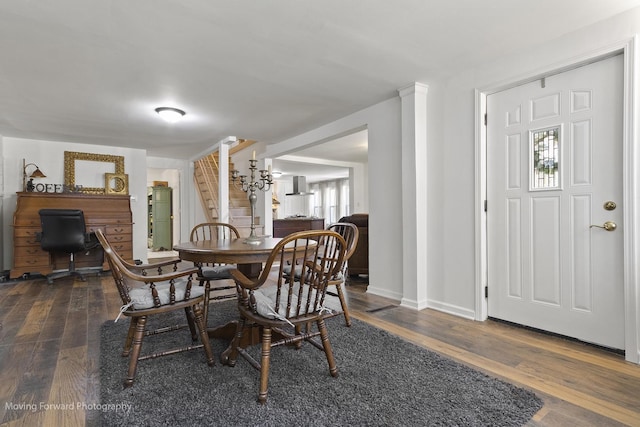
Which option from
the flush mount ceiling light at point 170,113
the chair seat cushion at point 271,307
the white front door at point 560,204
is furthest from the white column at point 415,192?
the flush mount ceiling light at point 170,113

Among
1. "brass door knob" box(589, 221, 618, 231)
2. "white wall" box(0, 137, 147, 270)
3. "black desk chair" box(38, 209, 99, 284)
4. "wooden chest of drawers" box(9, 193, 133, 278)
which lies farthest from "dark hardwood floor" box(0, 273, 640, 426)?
"white wall" box(0, 137, 147, 270)

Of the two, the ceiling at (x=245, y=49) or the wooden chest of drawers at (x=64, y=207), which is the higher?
the ceiling at (x=245, y=49)

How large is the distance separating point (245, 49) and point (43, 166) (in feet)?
16.4

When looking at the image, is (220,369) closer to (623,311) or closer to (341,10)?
(341,10)

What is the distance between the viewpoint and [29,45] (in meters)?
2.39

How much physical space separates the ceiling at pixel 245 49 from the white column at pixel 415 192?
217mm

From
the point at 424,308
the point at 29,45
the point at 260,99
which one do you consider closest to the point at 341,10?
the point at 260,99

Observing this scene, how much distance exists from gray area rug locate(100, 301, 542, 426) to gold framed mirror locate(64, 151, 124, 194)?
4.63 metres

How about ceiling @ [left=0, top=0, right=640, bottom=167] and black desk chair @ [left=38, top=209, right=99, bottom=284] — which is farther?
black desk chair @ [left=38, top=209, right=99, bottom=284]

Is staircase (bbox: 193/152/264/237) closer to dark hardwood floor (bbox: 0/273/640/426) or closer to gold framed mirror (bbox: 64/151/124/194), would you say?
gold framed mirror (bbox: 64/151/124/194)

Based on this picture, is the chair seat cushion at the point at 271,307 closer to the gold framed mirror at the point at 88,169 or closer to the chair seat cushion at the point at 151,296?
the chair seat cushion at the point at 151,296

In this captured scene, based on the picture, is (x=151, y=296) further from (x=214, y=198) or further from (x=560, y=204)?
(x=214, y=198)

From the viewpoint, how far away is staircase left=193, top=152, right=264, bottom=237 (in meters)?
6.44

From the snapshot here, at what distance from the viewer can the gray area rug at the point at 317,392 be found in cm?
148
